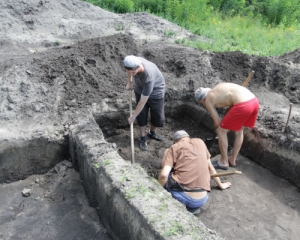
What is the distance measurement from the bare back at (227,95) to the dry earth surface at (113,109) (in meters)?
0.88

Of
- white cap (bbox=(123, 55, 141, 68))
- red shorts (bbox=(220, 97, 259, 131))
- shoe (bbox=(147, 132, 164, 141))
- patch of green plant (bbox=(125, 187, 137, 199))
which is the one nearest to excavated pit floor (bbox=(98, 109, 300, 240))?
shoe (bbox=(147, 132, 164, 141))

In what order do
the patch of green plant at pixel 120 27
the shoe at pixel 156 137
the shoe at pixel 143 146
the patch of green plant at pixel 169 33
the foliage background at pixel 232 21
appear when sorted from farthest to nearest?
the foliage background at pixel 232 21 < the patch of green plant at pixel 120 27 < the patch of green plant at pixel 169 33 < the shoe at pixel 156 137 < the shoe at pixel 143 146

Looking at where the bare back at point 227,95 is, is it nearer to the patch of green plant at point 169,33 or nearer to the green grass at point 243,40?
the green grass at point 243,40

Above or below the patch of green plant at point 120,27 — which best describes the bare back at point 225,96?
above

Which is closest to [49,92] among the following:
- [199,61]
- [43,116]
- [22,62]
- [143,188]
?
[43,116]

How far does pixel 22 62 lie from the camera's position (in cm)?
565

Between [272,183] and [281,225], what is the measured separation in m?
0.87

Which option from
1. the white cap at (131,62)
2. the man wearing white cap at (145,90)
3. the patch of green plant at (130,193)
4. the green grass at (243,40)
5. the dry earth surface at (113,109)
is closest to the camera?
the patch of green plant at (130,193)

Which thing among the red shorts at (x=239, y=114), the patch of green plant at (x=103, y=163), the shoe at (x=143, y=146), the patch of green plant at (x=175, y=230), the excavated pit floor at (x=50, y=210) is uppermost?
the red shorts at (x=239, y=114)

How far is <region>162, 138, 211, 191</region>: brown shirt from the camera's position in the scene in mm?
3725

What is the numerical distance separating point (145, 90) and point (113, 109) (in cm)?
114

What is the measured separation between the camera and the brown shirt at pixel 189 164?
3.72m

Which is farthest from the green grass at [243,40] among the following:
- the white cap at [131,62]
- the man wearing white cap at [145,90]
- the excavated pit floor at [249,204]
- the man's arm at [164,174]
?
the man's arm at [164,174]

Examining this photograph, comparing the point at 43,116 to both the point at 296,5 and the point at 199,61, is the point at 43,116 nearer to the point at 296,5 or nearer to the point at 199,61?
the point at 199,61
